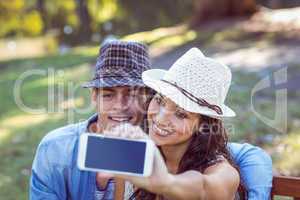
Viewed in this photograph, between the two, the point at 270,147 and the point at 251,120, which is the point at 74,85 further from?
the point at 270,147

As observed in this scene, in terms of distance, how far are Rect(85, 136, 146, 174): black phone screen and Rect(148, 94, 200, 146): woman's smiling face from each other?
1.72 ft

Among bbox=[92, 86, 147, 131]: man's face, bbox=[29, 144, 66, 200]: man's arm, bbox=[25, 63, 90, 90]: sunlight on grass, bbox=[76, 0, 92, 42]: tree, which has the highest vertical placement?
bbox=[92, 86, 147, 131]: man's face

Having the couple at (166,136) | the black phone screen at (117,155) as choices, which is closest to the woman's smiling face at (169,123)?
the couple at (166,136)

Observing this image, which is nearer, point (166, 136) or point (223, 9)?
point (166, 136)

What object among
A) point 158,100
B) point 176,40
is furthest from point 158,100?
point 176,40

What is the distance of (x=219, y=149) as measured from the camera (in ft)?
6.29

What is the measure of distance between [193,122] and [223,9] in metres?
9.01

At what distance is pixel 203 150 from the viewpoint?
1.85 meters

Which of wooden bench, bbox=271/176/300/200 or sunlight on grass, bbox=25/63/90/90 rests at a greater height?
wooden bench, bbox=271/176/300/200

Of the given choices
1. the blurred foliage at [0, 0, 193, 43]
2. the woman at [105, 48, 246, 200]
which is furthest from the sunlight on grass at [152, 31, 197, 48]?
the woman at [105, 48, 246, 200]

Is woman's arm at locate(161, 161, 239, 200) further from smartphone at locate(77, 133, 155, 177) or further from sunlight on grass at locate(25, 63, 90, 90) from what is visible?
sunlight on grass at locate(25, 63, 90, 90)

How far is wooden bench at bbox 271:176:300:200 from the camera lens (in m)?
2.09

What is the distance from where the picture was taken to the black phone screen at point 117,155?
118 cm

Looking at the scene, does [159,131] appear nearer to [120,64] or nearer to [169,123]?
[169,123]
